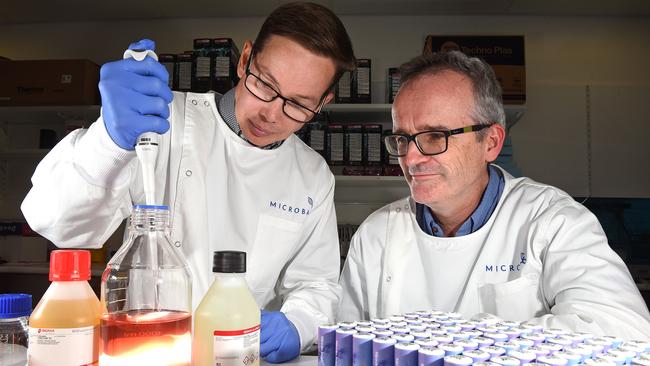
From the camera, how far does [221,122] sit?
1446mm

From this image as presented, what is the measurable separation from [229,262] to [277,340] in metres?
0.40

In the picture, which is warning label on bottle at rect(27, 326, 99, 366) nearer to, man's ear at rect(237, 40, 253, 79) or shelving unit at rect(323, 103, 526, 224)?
man's ear at rect(237, 40, 253, 79)

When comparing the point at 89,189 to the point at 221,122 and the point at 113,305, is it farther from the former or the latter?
the point at 221,122

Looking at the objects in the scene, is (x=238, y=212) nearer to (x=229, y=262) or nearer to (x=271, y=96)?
(x=271, y=96)

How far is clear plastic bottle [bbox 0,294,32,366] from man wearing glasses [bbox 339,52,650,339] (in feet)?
3.23

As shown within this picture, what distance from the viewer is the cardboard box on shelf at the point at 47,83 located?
3.07 metres

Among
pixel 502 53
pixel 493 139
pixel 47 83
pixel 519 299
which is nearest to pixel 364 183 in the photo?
pixel 502 53

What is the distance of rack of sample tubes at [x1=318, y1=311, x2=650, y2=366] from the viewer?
0.71 meters

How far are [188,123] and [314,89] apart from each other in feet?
1.25

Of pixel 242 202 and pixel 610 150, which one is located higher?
pixel 610 150

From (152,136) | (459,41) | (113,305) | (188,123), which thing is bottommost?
(113,305)

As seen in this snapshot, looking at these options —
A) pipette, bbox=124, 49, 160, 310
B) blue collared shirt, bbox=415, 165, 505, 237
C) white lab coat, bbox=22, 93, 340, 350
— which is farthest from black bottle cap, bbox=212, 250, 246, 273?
blue collared shirt, bbox=415, 165, 505, 237

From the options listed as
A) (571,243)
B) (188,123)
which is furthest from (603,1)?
(188,123)

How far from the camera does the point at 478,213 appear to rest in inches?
59.5
